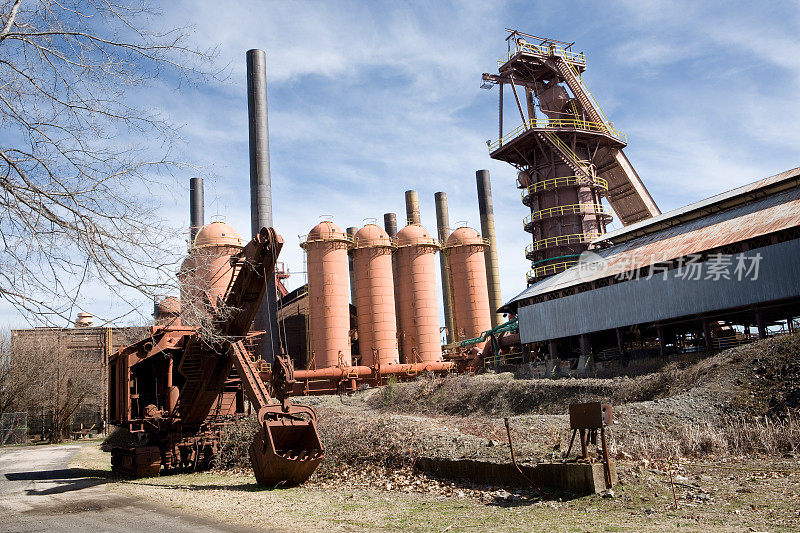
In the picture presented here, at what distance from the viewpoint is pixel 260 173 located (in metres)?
38.5

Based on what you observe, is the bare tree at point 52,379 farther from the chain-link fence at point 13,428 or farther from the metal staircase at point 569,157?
the metal staircase at point 569,157

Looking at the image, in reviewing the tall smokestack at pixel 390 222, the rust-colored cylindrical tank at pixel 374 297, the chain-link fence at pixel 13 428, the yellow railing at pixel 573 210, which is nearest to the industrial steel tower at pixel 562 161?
the yellow railing at pixel 573 210

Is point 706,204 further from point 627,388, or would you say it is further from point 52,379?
point 52,379

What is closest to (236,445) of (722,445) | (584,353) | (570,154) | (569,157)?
(722,445)

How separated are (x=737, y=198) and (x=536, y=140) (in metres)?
14.6

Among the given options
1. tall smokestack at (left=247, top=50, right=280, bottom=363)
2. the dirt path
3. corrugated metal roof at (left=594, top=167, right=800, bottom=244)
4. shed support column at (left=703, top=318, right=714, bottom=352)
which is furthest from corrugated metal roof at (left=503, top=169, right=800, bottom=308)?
the dirt path

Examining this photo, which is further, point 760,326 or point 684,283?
point 684,283

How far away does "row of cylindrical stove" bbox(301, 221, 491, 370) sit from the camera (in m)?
37.6

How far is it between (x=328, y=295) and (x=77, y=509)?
26852 mm

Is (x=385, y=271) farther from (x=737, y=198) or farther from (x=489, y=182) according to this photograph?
(x=489, y=182)

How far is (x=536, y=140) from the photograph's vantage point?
3978cm

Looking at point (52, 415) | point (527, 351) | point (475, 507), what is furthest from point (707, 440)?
point (52, 415)

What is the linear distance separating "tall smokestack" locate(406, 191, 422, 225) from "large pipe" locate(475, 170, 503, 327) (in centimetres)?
643

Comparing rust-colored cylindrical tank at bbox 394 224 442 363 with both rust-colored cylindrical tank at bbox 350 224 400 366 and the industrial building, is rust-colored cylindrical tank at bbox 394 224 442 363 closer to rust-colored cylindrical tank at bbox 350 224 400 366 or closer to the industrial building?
rust-colored cylindrical tank at bbox 350 224 400 366
